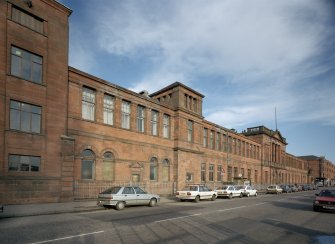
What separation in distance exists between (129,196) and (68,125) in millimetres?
7944

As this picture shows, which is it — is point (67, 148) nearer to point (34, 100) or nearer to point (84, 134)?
point (84, 134)

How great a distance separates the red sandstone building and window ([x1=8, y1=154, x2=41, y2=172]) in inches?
2.5

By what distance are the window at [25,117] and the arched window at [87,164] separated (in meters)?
4.74

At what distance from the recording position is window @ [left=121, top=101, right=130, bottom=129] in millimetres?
29333

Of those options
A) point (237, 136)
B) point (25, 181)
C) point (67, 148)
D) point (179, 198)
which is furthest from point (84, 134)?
point (237, 136)

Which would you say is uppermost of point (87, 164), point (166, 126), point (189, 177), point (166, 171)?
point (166, 126)

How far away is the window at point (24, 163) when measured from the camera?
64.4 feet

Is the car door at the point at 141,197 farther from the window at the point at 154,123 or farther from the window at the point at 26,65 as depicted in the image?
the window at the point at 154,123

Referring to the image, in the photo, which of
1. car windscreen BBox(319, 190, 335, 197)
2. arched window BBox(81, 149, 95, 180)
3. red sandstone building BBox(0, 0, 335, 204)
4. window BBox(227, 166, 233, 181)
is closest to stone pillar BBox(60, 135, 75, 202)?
red sandstone building BBox(0, 0, 335, 204)

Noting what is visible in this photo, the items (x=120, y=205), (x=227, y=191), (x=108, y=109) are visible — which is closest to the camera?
(x=120, y=205)

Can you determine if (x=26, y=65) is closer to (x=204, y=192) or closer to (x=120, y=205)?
(x=120, y=205)

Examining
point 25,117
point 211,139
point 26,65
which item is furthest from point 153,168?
point 26,65

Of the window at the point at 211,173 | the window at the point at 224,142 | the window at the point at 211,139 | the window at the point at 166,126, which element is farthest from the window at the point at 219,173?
the window at the point at 166,126

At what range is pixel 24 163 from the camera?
66.3 feet
